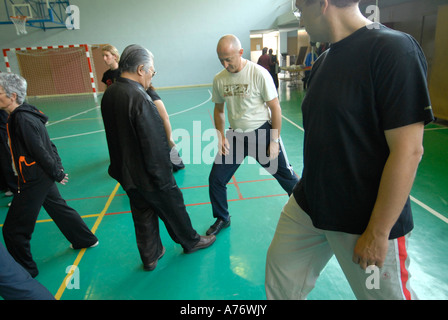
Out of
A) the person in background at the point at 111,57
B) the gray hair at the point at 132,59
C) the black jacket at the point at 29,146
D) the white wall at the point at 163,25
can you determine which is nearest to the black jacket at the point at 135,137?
the gray hair at the point at 132,59

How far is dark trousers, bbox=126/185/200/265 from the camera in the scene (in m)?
2.50

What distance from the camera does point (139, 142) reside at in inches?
88.3

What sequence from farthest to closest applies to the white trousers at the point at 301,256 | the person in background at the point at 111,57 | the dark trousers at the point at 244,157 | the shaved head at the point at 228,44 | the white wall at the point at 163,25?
the white wall at the point at 163,25 → the person in background at the point at 111,57 → the dark trousers at the point at 244,157 → the shaved head at the point at 228,44 → the white trousers at the point at 301,256

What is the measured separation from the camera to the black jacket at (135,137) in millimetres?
2160

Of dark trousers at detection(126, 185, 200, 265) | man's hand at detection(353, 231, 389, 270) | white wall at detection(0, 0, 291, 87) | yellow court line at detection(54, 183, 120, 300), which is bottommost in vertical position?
yellow court line at detection(54, 183, 120, 300)

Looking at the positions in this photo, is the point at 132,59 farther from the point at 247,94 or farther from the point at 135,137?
the point at 247,94

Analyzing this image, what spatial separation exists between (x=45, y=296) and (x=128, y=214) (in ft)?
6.48

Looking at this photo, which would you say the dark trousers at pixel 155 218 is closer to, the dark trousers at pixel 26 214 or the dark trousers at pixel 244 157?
the dark trousers at pixel 244 157

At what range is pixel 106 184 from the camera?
4922mm

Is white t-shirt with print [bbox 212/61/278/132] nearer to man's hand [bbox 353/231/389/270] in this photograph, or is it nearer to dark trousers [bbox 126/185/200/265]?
dark trousers [bbox 126/185/200/265]

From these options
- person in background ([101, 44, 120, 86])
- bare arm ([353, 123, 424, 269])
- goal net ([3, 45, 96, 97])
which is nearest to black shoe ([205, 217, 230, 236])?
bare arm ([353, 123, 424, 269])

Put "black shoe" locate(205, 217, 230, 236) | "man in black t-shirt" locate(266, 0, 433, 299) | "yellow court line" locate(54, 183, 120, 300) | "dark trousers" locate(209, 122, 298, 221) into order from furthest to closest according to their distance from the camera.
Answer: "black shoe" locate(205, 217, 230, 236) → "dark trousers" locate(209, 122, 298, 221) → "yellow court line" locate(54, 183, 120, 300) → "man in black t-shirt" locate(266, 0, 433, 299)

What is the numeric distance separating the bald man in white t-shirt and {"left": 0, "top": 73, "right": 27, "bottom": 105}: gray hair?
5.92ft
